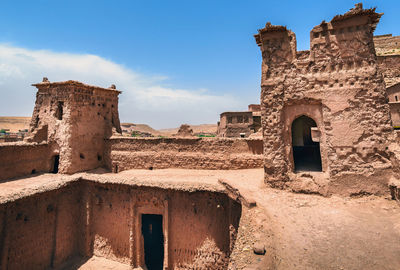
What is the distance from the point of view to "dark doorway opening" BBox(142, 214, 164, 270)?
→ 34.6 ft

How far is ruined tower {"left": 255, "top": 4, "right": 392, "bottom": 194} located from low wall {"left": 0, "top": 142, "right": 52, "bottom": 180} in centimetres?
1437

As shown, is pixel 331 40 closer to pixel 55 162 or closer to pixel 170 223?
pixel 170 223

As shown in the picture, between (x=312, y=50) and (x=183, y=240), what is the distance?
9.19 meters

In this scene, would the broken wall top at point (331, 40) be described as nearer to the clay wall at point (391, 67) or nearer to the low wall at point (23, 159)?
the low wall at point (23, 159)

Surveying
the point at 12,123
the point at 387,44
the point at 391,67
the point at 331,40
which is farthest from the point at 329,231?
the point at 12,123

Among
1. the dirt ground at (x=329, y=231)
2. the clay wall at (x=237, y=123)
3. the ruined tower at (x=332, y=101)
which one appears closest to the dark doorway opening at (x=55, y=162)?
the dirt ground at (x=329, y=231)

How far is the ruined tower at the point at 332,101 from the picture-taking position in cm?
693

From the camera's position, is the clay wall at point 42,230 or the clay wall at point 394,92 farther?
the clay wall at point 394,92

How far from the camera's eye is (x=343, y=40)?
24.2 ft

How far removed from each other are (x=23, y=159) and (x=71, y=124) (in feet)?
11.2

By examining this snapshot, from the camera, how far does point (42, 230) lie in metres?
9.25

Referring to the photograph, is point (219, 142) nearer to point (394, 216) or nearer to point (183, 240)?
point (183, 240)

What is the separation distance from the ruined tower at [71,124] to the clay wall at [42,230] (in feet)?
13.6

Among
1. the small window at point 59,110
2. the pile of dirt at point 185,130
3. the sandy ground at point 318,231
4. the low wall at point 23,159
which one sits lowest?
the sandy ground at point 318,231
